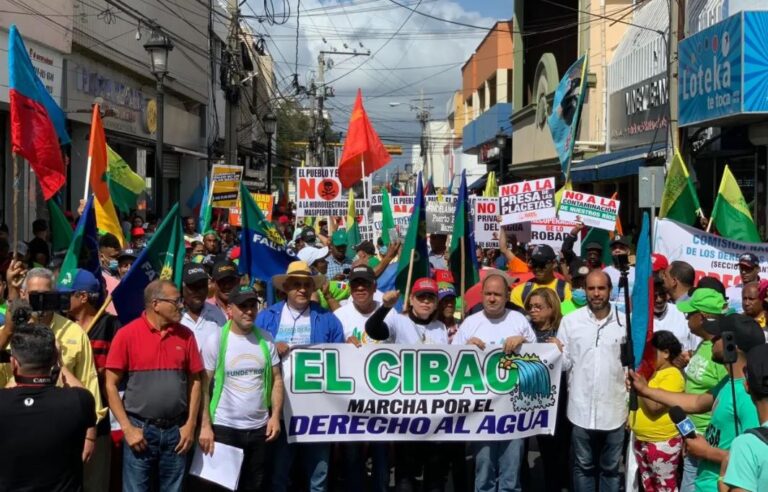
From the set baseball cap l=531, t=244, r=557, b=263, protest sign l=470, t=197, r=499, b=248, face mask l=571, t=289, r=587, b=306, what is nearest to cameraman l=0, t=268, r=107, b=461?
face mask l=571, t=289, r=587, b=306

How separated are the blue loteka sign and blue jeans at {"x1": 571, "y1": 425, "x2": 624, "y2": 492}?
830cm

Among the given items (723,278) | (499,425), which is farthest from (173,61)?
(499,425)

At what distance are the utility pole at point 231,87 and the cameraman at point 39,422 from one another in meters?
31.0

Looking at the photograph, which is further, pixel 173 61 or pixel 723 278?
pixel 173 61

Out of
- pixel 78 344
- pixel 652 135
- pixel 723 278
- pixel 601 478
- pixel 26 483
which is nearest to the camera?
pixel 26 483

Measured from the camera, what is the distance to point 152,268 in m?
6.87

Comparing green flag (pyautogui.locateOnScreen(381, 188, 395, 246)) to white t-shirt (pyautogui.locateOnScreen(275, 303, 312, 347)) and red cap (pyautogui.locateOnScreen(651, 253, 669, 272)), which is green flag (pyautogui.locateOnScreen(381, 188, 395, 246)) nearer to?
red cap (pyautogui.locateOnScreen(651, 253, 669, 272))

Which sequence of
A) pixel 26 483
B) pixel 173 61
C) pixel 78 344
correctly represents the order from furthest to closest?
pixel 173 61 → pixel 78 344 → pixel 26 483

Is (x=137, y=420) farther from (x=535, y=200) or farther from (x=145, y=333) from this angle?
(x=535, y=200)

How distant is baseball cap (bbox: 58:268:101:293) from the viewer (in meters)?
6.33

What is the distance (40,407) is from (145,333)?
1426 millimetres

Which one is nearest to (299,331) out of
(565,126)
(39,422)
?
(39,422)

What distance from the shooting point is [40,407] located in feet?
14.3

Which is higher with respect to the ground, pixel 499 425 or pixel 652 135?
pixel 652 135
